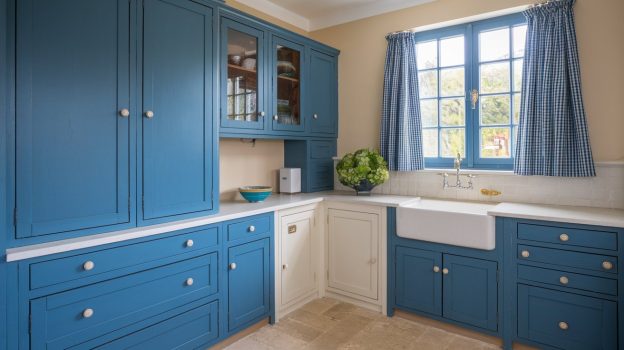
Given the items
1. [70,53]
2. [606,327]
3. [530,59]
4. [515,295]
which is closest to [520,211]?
[515,295]

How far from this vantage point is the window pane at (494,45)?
298 centimetres

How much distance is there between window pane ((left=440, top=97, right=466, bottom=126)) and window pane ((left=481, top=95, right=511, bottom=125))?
0.53 ft

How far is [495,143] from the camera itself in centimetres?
304

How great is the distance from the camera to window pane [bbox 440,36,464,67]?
10.5ft

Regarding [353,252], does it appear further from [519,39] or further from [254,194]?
[519,39]

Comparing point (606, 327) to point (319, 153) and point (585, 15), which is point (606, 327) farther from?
point (319, 153)

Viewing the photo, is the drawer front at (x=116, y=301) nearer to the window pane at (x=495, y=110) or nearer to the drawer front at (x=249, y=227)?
the drawer front at (x=249, y=227)

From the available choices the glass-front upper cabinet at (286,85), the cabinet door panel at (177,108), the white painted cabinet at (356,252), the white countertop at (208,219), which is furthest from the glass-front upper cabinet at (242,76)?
the white painted cabinet at (356,252)

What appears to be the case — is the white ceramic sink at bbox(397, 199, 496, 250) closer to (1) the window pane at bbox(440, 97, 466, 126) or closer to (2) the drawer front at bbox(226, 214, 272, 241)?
(1) the window pane at bbox(440, 97, 466, 126)

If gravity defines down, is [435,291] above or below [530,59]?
below

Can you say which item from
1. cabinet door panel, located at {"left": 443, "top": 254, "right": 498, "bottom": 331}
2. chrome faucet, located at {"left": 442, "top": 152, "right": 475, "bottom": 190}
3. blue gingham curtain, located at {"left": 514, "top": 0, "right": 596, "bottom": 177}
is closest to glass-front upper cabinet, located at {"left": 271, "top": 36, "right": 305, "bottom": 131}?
chrome faucet, located at {"left": 442, "top": 152, "right": 475, "bottom": 190}

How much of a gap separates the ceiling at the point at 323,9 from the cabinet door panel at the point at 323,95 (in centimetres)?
43

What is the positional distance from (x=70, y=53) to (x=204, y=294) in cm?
143

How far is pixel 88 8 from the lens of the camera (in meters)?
1.77
